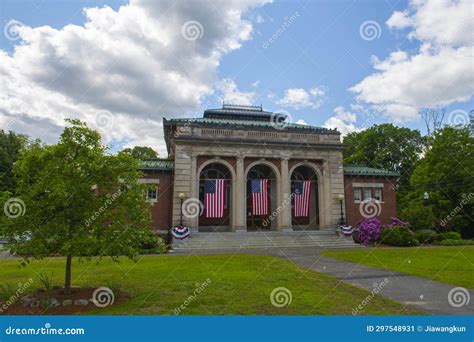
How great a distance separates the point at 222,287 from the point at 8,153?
137 feet

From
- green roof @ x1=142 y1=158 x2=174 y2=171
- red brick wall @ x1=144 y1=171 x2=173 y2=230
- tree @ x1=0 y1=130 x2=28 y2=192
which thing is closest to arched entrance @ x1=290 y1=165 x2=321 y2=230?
red brick wall @ x1=144 y1=171 x2=173 y2=230

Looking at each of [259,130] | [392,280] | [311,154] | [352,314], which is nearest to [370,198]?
[311,154]

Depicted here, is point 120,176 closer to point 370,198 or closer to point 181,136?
point 181,136

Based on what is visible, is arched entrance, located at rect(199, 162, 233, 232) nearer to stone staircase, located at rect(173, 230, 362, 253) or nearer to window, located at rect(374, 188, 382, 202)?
stone staircase, located at rect(173, 230, 362, 253)

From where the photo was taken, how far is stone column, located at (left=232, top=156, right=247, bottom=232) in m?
26.7

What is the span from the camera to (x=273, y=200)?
2978 centimetres

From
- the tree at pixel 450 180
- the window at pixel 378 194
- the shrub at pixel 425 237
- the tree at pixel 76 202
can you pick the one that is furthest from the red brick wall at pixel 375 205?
the tree at pixel 76 202

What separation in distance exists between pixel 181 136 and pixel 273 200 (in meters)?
10.1

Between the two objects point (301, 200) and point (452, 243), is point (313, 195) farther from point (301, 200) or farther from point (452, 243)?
point (452, 243)

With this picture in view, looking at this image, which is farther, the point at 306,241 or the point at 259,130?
the point at 259,130

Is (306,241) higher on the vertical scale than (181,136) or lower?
lower

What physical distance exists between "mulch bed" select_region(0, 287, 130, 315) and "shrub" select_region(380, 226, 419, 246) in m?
23.0

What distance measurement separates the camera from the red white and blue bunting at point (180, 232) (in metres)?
24.1

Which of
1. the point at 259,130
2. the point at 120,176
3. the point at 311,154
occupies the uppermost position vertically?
the point at 259,130
